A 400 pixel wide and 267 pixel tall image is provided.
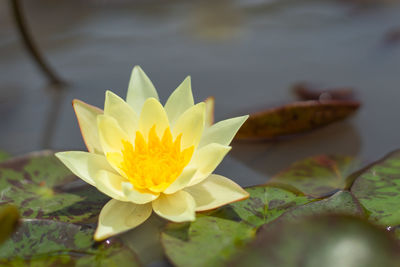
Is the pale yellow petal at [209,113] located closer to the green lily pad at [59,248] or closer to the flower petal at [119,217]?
the flower petal at [119,217]

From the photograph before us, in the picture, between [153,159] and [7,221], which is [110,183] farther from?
[7,221]

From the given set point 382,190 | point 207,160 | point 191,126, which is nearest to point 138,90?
point 191,126

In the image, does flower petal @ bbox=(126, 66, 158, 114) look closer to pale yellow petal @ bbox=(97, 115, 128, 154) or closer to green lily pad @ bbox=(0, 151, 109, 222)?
pale yellow petal @ bbox=(97, 115, 128, 154)

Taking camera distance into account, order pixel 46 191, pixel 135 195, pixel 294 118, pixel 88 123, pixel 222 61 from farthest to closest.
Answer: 1. pixel 222 61
2. pixel 294 118
3. pixel 46 191
4. pixel 88 123
5. pixel 135 195

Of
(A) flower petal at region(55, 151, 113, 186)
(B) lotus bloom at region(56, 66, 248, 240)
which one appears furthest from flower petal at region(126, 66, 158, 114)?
(A) flower petal at region(55, 151, 113, 186)

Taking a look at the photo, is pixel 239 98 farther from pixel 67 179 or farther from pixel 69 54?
pixel 69 54

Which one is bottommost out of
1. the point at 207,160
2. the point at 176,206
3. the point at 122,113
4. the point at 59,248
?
the point at 59,248

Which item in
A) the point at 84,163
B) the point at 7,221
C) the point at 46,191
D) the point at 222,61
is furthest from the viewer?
the point at 222,61
